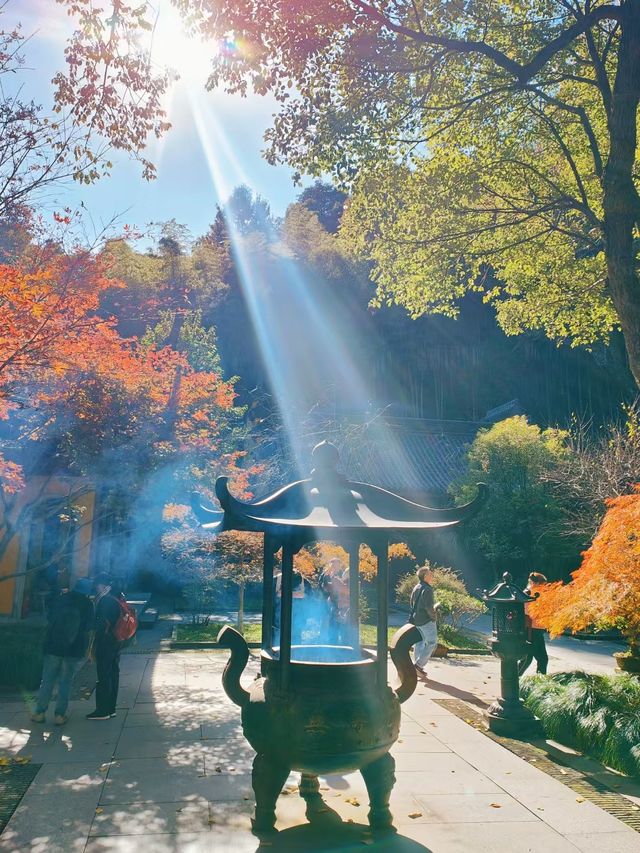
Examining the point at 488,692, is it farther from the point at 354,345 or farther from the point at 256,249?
the point at 256,249

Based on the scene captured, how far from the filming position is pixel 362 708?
189 inches

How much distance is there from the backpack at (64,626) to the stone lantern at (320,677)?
3001mm

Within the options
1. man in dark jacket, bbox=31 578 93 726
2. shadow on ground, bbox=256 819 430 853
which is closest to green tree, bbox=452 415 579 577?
man in dark jacket, bbox=31 578 93 726

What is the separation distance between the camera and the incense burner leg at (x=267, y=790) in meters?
4.78

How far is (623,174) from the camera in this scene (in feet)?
21.5

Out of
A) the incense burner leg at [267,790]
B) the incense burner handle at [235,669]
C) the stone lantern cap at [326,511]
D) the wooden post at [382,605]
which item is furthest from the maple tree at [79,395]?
the incense burner leg at [267,790]

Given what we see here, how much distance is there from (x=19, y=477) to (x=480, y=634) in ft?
37.3

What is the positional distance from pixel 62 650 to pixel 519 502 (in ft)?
55.8

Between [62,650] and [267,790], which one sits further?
[62,650]

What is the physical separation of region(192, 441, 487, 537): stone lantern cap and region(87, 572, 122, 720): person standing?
324 centimetres

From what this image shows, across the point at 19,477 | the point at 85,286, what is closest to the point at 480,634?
the point at 19,477

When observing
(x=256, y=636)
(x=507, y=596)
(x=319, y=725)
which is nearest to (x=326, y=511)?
(x=319, y=725)

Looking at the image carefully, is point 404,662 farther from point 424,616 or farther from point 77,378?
point 77,378

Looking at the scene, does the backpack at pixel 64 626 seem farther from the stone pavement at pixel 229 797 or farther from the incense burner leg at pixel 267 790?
the incense burner leg at pixel 267 790
